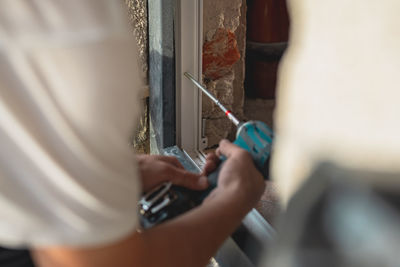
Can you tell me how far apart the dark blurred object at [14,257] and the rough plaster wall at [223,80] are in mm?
1298

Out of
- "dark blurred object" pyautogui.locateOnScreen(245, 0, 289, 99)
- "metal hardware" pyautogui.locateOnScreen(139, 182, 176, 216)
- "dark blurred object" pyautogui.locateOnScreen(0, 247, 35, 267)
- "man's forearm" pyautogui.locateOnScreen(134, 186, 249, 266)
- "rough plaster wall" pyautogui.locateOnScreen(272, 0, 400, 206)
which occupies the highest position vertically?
"rough plaster wall" pyautogui.locateOnScreen(272, 0, 400, 206)

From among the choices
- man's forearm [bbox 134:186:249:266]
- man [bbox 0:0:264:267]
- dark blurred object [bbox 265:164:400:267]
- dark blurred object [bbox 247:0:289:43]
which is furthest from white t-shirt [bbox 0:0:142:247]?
dark blurred object [bbox 247:0:289:43]

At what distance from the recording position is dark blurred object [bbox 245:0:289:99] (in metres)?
2.75

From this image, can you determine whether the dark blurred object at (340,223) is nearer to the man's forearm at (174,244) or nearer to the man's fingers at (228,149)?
the man's forearm at (174,244)

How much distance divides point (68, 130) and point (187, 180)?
0.51 m

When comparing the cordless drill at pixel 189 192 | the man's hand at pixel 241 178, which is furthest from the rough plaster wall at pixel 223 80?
the man's hand at pixel 241 178

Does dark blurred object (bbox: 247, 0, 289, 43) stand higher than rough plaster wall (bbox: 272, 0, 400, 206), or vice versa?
rough plaster wall (bbox: 272, 0, 400, 206)

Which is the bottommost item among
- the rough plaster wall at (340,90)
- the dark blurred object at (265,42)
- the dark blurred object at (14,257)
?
the dark blurred object at (265,42)

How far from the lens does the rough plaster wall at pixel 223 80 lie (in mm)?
1911

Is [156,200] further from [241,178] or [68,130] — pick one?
[68,130]

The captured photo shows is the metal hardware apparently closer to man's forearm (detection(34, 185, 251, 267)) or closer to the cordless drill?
the cordless drill

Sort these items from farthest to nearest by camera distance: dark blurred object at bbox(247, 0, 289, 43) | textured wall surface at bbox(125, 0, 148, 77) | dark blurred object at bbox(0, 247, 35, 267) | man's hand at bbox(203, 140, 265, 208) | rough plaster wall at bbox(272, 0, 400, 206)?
dark blurred object at bbox(247, 0, 289, 43) → textured wall surface at bbox(125, 0, 148, 77) → man's hand at bbox(203, 140, 265, 208) → dark blurred object at bbox(0, 247, 35, 267) → rough plaster wall at bbox(272, 0, 400, 206)

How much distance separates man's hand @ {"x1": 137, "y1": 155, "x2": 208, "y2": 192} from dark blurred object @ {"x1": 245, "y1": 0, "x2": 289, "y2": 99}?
6.13 ft

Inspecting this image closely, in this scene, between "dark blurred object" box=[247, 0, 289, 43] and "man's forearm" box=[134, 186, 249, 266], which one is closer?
"man's forearm" box=[134, 186, 249, 266]
